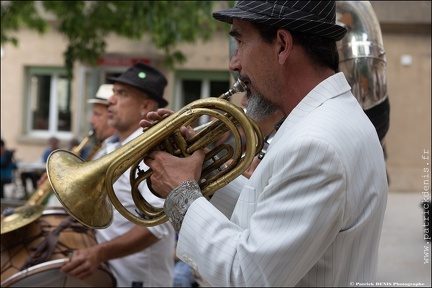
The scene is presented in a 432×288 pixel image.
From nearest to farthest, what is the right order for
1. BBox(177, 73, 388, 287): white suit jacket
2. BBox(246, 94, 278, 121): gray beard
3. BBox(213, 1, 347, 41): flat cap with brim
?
1. BBox(177, 73, 388, 287): white suit jacket
2. BBox(213, 1, 347, 41): flat cap with brim
3. BBox(246, 94, 278, 121): gray beard

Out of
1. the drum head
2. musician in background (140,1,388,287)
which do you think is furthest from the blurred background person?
musician in background (140,1,388,287)

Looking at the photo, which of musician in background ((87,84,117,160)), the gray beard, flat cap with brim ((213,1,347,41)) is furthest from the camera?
musician in background ((87,84,117,160))

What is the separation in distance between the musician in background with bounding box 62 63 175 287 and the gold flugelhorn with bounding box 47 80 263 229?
1062 mm

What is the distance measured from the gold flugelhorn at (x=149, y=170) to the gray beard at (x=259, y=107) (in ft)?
0.08

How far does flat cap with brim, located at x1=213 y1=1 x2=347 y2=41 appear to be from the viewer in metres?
1.84

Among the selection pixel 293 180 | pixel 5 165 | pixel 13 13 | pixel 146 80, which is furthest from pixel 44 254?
pixel 5 165

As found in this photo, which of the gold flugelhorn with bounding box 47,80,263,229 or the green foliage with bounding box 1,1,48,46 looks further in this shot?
the green foliage with bounding box 1,1,48,46

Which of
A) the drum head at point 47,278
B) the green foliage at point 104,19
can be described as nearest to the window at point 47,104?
the green foliage at point 104,19

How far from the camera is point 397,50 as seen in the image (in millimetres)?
11195

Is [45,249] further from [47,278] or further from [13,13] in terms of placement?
[13,13]

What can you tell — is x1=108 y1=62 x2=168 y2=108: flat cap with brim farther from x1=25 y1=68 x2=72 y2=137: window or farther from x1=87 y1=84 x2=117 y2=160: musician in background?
x1=25 y1=68 x2=72 y2=137: window

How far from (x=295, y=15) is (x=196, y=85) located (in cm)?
1400

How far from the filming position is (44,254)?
3.41m

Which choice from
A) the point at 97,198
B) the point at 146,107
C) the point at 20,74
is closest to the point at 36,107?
the point at 20,74
